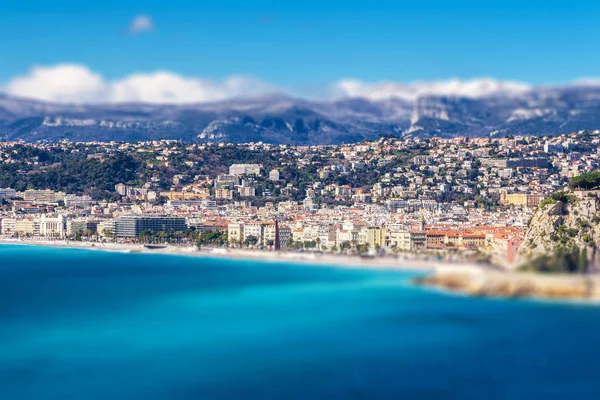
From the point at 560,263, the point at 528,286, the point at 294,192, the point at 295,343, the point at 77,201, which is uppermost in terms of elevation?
the point at 294,192

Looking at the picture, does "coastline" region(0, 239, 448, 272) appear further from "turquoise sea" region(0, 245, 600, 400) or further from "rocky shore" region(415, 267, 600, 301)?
"rocky shore" region(415, 267, 600, 301)

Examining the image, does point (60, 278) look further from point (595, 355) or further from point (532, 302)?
point (595, 355)

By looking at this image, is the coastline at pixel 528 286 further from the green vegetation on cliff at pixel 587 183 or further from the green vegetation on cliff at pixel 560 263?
the green vegetation on cliff at pixel 587 183

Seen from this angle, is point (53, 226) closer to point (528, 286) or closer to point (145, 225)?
point (145, 225)

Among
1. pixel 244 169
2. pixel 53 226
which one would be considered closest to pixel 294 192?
pixel 244 169

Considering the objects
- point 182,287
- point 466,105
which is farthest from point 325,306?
point 466,105

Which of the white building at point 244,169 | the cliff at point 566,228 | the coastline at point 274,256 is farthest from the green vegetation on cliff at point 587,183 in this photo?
the white building at point 244,169
